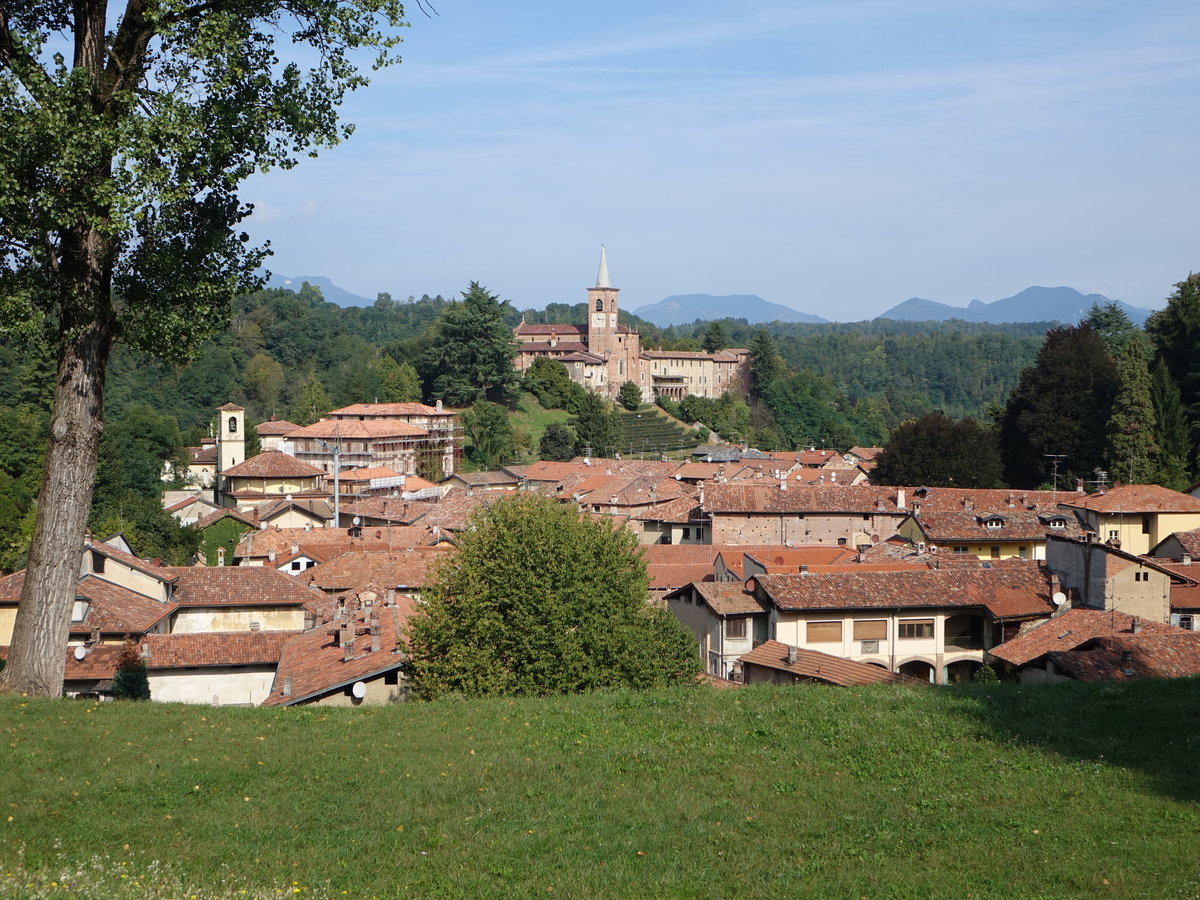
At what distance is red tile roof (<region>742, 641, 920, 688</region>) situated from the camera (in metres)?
19.1

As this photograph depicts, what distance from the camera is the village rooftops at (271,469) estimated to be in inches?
2709

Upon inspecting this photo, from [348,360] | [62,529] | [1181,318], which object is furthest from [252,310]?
[62,529]

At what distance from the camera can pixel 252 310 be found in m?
145

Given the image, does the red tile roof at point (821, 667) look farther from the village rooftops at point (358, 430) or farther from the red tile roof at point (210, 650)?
the village rooftops at point (358, 430)

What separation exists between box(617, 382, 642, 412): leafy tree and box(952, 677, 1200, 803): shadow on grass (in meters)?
104

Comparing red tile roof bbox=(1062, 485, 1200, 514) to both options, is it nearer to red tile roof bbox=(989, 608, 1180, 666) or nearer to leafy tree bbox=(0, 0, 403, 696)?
red tile roof bbox=(989, 608, 1180, 666)

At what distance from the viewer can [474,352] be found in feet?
339

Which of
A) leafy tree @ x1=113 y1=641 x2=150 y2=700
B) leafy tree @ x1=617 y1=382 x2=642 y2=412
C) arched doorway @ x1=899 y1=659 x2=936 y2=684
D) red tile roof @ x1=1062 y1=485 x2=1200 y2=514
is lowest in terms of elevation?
arched doorway @ x1=899 y1=659 x2=936 y2=684

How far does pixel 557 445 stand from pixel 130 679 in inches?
2980

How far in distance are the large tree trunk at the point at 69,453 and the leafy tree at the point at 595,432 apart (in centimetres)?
8315

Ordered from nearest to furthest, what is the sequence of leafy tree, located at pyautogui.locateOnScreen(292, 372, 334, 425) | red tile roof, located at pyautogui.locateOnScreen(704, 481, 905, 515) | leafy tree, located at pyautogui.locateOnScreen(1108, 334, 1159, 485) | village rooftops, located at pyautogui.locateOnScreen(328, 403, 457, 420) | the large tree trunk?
the large tree trunk
red tile roof, located at pyautogui.locateOnScreen(704, 481, 905, 515)
leafy tree, located at pyautogui.locateOnScreen(1108, 334, 1159, 485)
village rooftops, located at pyautogui.locateOnScreen(328, 403, 457, 420)
leafy tree, located at pyautogui.locateOnScreen(292, 372, 334, 425)

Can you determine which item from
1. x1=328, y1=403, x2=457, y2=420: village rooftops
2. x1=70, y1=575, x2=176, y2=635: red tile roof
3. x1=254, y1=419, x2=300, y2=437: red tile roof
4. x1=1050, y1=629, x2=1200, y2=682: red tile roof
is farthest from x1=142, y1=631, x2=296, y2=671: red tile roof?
x1=328, y1=403, x2=457, y2=420: village rooftops

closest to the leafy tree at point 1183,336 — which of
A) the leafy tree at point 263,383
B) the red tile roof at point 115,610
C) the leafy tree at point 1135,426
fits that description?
the leafy tree at point 1135,426

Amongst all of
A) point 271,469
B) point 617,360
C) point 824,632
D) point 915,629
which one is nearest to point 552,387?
point 617,360
